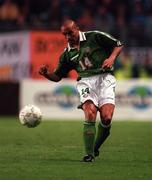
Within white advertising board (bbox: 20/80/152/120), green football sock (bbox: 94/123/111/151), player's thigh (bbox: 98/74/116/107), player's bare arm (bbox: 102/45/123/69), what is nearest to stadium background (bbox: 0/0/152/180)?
white advertising board (bbox: 20/80/152/120)

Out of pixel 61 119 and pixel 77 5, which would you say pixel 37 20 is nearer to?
pixel 77 5

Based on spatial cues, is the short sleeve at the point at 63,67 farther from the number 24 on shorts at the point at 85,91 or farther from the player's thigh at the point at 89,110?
the player's thigh at the point at 89,110

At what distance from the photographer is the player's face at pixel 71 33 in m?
10.5

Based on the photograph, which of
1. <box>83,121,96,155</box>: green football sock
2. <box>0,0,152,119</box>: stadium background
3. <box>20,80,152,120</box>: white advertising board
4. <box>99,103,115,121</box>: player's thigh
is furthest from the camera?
<box>0,0,152,119</box>: stadium background

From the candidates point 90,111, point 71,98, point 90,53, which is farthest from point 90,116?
point 71,98

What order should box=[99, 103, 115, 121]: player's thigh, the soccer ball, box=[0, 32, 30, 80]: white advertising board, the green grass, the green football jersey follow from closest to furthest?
the green grass < box=[99, 103, 115, 121]: player's thigh < the green football jersey < the soccer ball < box=[0, 32, 30, 80]: white advertising board

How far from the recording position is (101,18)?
77.0 ft

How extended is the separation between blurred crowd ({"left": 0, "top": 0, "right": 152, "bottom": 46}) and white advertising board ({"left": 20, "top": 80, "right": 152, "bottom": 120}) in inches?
65.6

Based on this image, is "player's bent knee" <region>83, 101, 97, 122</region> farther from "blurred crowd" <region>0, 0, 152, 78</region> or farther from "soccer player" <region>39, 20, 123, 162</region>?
"blurred crowd" <region>0, 0, 152, 78</region>

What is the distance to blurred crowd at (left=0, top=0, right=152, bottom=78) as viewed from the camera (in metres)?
22.2

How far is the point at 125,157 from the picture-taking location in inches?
438

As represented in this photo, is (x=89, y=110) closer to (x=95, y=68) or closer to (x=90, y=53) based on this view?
(x=95, y=68)

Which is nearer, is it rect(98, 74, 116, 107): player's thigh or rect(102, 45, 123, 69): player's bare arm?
rect(102, 45, 123, 69): player's bare arm

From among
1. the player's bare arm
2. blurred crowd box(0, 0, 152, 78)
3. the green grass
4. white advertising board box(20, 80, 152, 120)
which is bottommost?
the green grass
